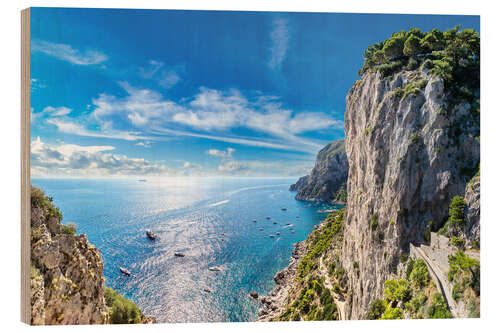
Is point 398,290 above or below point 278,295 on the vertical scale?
above

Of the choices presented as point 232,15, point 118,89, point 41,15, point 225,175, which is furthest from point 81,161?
point 232,15

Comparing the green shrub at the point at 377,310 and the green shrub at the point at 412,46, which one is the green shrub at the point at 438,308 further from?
the green shrub at the point at 412,46

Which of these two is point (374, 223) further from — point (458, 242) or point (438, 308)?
point (438, 308)

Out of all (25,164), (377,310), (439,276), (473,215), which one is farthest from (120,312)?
(473,215)

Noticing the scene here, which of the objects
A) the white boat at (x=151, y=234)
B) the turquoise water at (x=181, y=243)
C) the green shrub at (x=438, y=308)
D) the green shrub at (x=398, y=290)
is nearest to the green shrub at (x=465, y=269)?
the green shrub at (x=438, y=308)

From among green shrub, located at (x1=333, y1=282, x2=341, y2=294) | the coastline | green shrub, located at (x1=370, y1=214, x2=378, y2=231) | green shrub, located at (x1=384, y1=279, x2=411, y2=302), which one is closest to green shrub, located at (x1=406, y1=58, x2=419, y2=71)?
green shrub, located at (x1=370, y1=214, x2=378, y2=231)
